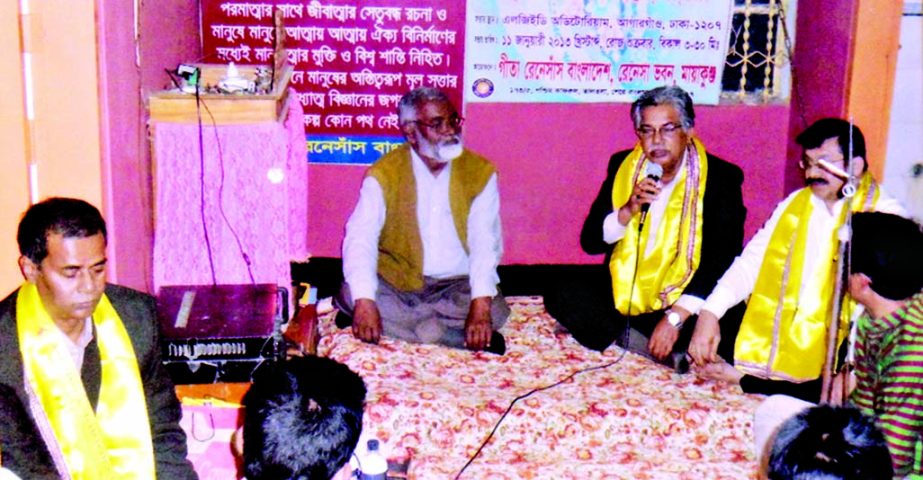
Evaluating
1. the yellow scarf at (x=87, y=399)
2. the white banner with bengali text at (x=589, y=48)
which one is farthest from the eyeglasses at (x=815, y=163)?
the yellow scarf at (x=87, y=399)

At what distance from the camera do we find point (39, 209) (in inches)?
95.6

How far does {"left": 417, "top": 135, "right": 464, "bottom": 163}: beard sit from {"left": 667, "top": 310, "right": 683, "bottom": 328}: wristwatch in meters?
1.05

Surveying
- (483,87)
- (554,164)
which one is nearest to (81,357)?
(483,87)

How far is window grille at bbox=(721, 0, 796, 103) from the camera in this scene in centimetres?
518

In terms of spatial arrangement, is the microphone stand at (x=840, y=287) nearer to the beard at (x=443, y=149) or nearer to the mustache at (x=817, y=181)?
the mustache at (x=817, y=181)

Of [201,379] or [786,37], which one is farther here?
[786,37]

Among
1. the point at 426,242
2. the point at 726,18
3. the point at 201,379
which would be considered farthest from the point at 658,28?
the point at 201,379

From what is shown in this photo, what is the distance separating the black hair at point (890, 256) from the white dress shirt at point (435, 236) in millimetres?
1548

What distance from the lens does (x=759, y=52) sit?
5.23 metres

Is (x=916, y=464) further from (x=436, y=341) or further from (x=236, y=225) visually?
(x=236, y=225)

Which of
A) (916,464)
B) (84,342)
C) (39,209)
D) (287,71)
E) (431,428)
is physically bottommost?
(431,428)

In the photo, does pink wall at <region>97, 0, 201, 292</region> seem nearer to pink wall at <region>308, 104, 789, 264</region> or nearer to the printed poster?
the printed poster

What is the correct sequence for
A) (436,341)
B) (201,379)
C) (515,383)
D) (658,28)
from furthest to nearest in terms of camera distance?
1. (658,28)
2. (436,341)
3. (515,383)
4. (201,379)

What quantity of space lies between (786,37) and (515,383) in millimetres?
2581
